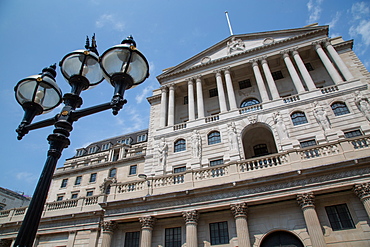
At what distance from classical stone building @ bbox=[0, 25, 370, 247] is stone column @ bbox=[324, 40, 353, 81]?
98 mm

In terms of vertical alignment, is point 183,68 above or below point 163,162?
above

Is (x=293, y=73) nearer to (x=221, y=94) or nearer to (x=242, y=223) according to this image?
(x=221, y=94)

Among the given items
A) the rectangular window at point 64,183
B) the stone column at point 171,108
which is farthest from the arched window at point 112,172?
the stone column at point 171,108

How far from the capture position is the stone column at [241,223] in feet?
50.4

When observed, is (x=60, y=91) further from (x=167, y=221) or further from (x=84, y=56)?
(x=167, y=221)

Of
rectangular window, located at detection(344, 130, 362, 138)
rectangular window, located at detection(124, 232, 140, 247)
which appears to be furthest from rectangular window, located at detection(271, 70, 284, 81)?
rectangular window, located at detection(124, 232, 140, 247)

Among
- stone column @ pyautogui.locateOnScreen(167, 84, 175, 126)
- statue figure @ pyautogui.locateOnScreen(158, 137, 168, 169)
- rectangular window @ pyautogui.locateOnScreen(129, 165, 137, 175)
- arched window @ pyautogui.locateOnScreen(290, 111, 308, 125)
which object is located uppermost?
stone column @ pyautogui.locateOnScreen(167, 84, 175, 126)

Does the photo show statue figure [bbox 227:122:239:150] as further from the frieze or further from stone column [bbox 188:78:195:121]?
the frieze

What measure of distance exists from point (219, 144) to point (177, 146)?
16.3 ft

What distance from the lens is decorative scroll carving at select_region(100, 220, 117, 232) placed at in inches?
757

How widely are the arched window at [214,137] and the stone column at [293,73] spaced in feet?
33.4

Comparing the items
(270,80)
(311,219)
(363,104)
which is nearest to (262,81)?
(270,80)

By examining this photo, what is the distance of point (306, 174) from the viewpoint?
52.9 ft

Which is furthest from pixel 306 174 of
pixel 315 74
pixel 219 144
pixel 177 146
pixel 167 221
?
pixel 315 74
